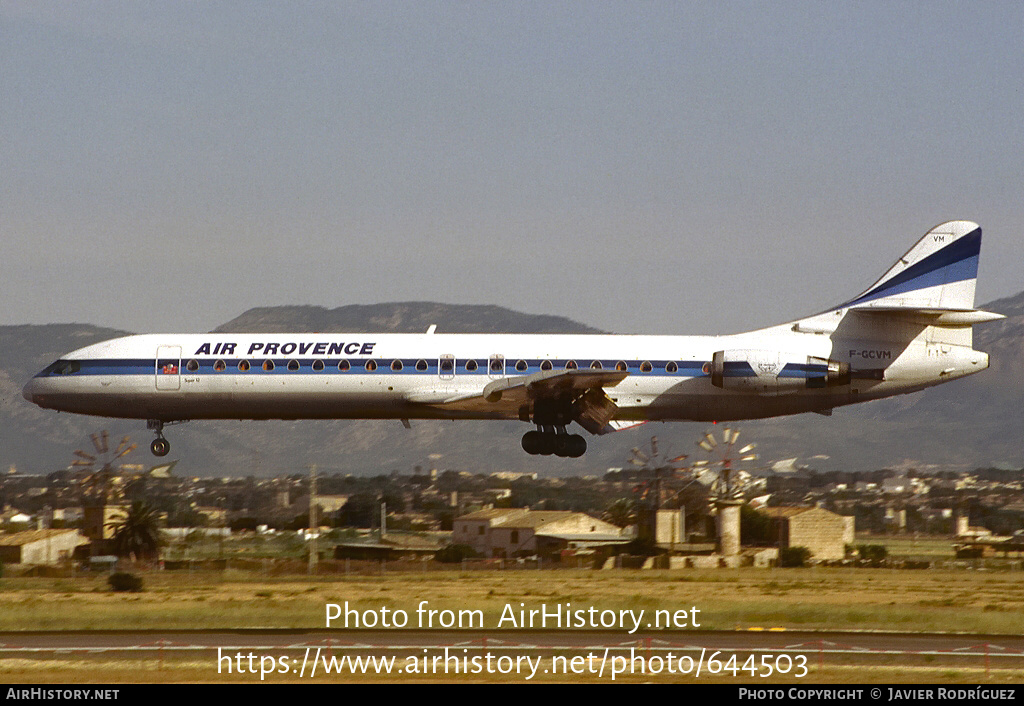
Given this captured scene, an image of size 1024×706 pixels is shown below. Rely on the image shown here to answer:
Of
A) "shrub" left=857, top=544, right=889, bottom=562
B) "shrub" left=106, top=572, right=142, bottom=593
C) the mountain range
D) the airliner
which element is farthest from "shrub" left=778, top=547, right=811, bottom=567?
the mountain range

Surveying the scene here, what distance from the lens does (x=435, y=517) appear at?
62906 millimetres

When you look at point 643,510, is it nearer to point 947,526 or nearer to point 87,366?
point 947,526

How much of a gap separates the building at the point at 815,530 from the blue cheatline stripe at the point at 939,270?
17.0 metres

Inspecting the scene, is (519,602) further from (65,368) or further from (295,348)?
(65,368)

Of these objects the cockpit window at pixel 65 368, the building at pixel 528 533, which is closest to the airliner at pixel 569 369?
the cockpit window at pixel 65 368

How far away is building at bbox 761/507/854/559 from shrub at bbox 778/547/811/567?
1081 millimetres

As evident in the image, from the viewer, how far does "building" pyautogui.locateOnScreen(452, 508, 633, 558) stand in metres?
56.8

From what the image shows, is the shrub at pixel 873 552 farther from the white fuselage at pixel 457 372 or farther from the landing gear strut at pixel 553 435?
the landing gear strut at pixel 553 435

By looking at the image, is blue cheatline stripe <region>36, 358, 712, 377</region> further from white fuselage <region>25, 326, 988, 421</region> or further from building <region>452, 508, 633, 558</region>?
building <region>452, 508, 633, 558</region>

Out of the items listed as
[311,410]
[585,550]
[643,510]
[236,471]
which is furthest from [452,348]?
[236,471]

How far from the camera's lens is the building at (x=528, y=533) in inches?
2234

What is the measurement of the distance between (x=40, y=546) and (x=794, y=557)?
30.3 metres

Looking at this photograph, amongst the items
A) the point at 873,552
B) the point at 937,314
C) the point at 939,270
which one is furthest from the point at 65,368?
the point at 873,552
